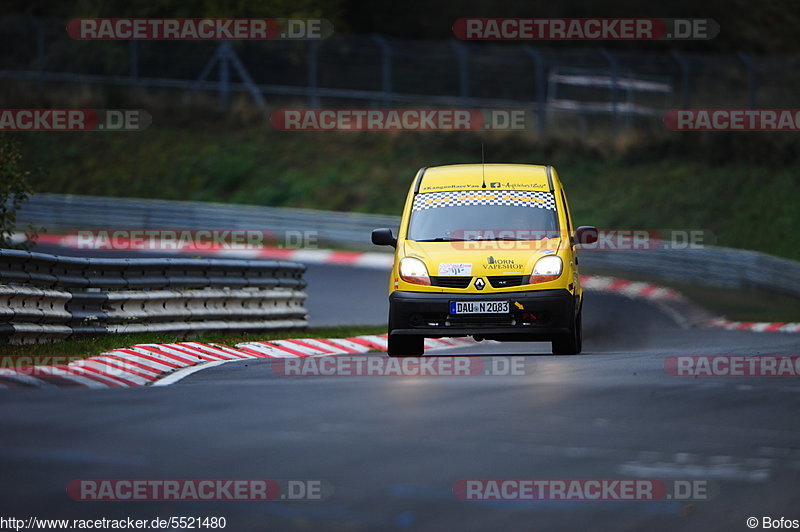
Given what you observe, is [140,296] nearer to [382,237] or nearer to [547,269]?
[382,237]

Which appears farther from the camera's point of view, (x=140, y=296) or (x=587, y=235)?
(x=140, y=296)

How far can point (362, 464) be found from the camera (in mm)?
7480

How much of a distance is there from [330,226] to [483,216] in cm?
2138

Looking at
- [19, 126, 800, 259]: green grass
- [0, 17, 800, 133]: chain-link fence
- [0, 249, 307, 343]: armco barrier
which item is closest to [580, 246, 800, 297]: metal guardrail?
[19, 126, 800, 259]: green grass

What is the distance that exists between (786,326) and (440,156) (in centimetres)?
2149

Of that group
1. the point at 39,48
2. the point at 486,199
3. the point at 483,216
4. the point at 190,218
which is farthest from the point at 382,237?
the point at 39,48

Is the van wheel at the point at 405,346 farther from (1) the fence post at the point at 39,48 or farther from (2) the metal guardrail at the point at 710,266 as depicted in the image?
(1) the fence post at the point at 39,48

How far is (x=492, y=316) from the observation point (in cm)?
1371

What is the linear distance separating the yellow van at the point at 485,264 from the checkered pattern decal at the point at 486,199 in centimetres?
1

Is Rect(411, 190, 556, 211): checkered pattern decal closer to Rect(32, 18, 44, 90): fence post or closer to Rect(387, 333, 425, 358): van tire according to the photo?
Rect(387, 333, 425, 358): van tire

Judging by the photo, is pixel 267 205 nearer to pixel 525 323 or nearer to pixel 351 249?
pixel 351 249

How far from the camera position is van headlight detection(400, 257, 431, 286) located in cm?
1391

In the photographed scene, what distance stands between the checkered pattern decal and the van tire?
1359 mm

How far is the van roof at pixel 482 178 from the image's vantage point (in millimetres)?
14938
